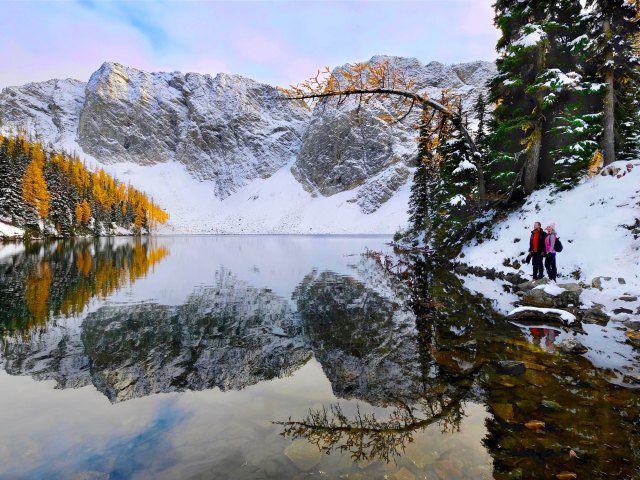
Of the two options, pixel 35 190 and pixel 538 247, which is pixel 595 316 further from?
pixel 35 190

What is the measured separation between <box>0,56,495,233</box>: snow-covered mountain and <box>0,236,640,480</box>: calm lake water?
98100 mm

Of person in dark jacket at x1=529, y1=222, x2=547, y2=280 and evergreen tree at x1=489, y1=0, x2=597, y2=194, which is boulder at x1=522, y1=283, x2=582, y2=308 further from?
evergreen tree at x1=489, y1=0, x2=597, y2=194

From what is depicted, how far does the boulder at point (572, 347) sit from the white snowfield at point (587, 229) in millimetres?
5418

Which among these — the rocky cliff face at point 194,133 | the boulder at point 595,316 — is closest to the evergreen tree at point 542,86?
the boulder at point 595,316

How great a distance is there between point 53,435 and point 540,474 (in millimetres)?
6191

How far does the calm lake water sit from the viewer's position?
3.93m

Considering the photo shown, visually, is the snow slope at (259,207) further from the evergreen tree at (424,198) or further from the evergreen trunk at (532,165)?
the evergreen trunk at (532,165)

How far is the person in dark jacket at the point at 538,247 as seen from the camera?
13.2 m

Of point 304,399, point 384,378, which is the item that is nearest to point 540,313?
point 384,378

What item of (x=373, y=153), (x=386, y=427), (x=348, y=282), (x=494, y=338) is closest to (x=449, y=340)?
(x=494, y=338)

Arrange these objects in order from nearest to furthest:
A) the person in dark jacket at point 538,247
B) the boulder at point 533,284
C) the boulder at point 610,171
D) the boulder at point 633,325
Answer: the boulder at point 633,325 < the boulder at point 533,284 < the person in dark jacket at point 538,247 < the boulder at point 610,171

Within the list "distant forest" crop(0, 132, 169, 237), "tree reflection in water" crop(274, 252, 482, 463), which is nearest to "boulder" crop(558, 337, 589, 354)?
"tree reflection in water" crop(274, 252, 482, 463)

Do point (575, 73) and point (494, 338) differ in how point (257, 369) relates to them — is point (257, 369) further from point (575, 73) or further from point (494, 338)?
point (575, 73)

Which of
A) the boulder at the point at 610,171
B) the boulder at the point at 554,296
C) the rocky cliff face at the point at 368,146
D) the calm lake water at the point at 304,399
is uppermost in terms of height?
the rocky cliff face at the point at 368,146
